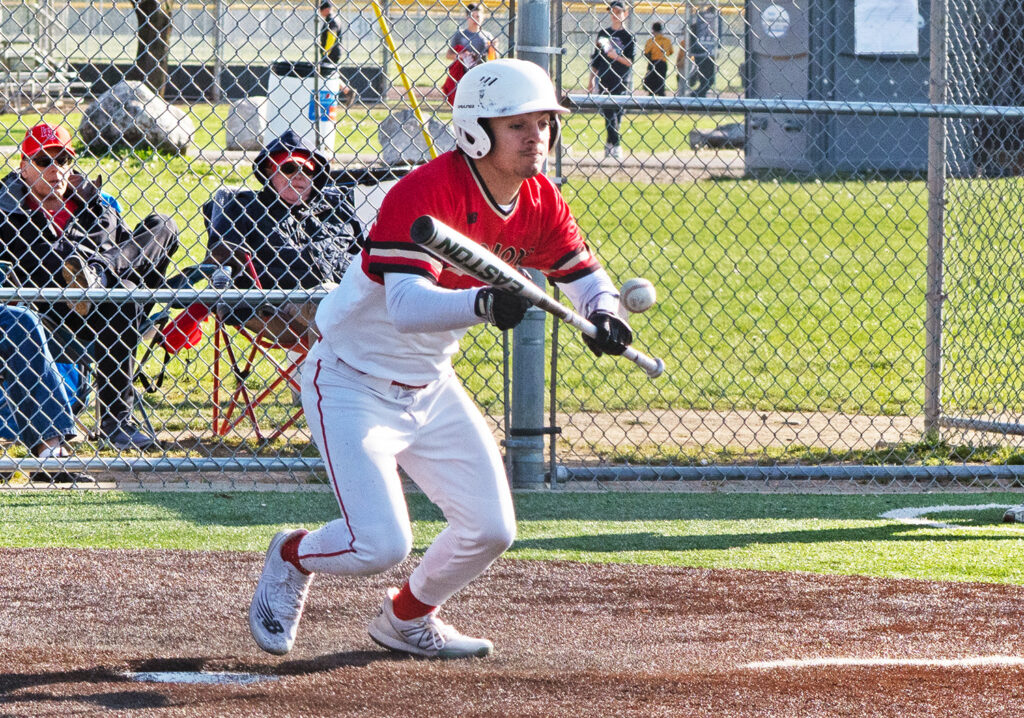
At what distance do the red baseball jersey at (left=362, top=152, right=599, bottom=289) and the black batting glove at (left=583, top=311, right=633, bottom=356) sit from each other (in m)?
0.36

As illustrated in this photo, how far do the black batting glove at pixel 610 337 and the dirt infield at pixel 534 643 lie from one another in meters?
0.94

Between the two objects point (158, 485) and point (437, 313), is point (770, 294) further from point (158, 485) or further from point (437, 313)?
point (437, 313)

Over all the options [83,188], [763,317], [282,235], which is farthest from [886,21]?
[83,188]

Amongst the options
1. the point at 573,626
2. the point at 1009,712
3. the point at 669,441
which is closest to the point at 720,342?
the point at 669,441

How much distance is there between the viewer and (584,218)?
1368 centimetres

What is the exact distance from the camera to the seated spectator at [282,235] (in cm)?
681

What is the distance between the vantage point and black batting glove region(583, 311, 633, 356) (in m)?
3.63

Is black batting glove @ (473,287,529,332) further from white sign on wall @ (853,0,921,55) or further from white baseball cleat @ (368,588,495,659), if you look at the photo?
white sign on wall @ (853,0,921,55)

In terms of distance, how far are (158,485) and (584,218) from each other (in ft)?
26.5

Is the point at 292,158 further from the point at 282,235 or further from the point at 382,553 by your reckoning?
the point at 382,553

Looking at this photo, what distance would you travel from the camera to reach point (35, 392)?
6.34 meters

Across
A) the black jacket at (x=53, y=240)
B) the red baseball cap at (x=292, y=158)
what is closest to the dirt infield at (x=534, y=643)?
the black jacket at (x=53, y=240)

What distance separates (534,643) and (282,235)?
3.35 meters

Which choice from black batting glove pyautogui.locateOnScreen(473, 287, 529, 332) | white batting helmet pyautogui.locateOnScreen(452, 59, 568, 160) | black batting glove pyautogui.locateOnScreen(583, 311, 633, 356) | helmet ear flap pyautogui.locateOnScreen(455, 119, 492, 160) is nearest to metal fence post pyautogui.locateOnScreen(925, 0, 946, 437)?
black batting glove pyautogui.locateOnScreen(583, 311, 633, 356)
